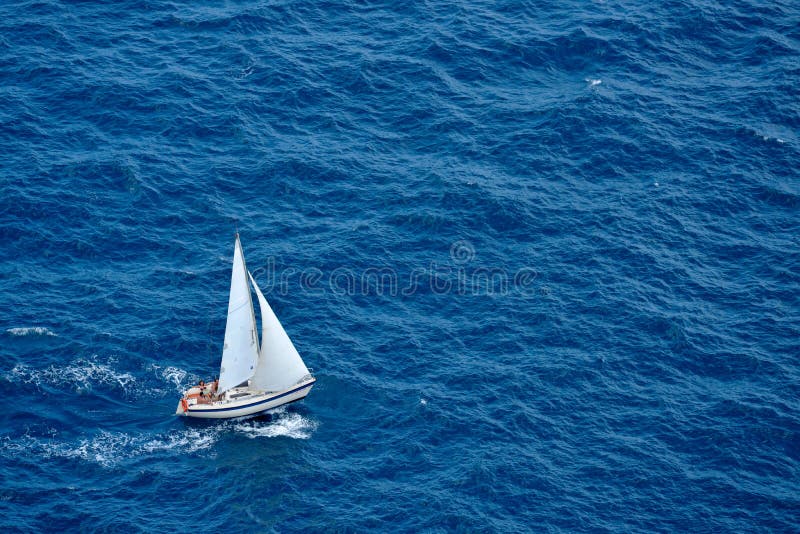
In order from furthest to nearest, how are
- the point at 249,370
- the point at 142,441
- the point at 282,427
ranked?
the point at 249,370 < the point at 282,427 < the point at 142,441

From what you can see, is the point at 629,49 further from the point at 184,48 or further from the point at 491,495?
the point at 491,495

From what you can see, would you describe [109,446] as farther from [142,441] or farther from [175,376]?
[175,376]

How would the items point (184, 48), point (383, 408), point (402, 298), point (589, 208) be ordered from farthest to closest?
1. point (184, 48)
2. point (589, 208)
3. point (402, 298)
4. point (383, 408)

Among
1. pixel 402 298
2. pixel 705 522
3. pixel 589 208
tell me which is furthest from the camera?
pixel 589 208

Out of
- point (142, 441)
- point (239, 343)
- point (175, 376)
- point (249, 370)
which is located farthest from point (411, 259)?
point (142, 441)

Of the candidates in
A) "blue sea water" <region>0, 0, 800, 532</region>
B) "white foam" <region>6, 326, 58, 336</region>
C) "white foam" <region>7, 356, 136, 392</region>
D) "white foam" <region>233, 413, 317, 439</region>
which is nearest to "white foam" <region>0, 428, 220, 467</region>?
"blue sea water" <region>0, 0, 800, 532</region>

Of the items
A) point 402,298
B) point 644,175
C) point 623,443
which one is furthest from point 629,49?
point 623,443
